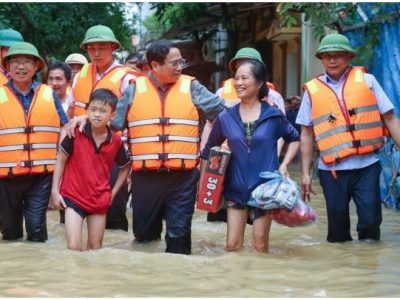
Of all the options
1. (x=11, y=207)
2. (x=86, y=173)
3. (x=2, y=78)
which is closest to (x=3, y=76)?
(x=2, y=78)

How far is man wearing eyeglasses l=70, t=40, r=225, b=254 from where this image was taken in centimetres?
607

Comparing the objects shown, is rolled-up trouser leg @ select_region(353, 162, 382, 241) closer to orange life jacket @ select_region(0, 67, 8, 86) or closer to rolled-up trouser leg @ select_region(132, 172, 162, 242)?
rolled-up trouser leg @ select_region(132, 172, 162, 242)

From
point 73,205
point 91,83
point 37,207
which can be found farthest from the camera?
point 91,83

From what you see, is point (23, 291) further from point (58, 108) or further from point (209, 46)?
point (209, 46)

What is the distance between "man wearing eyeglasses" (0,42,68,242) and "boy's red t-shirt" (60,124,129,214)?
65 centimetres

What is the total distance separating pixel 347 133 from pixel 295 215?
1.09 meters

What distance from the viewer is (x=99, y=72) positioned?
749cm

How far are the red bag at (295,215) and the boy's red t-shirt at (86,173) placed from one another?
4.18ft

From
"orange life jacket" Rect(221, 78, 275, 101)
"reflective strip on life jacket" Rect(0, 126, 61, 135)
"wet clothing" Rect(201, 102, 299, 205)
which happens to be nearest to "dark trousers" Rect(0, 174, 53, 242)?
"reflective strip on life jacket" Rect(0, 126, 61, 135)

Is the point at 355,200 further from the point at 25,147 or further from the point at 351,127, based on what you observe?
the point at 25,147

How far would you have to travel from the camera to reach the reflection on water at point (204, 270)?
186 inches

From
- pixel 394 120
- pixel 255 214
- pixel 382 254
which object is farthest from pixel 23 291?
pixel 394 120

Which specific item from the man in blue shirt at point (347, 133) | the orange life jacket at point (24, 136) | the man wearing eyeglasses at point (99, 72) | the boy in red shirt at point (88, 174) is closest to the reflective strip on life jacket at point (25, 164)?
the orange life jacket at point (24, 136)

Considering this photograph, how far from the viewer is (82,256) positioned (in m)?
5.76
